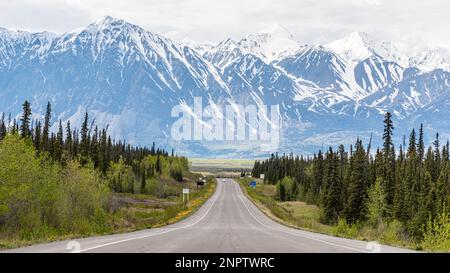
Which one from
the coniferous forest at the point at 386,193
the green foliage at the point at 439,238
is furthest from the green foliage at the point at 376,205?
the green foliage at the point at 439,238

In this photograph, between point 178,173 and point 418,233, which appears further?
point 178,173

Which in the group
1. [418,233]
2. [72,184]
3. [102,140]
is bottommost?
[418,233]

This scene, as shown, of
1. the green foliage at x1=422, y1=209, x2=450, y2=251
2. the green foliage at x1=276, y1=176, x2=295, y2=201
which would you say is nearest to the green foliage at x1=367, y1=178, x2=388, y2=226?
the green foliage at x1=422, y1=209, x2=450, y2=251

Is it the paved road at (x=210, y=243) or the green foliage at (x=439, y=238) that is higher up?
the paved road at (x=210, y=243)

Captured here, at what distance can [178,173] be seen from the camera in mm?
197750

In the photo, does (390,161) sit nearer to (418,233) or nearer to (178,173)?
(418,233)

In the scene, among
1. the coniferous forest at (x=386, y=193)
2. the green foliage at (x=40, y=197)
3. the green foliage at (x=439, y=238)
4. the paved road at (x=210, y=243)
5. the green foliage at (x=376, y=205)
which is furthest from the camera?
the green foliage at (x=376, y=205)

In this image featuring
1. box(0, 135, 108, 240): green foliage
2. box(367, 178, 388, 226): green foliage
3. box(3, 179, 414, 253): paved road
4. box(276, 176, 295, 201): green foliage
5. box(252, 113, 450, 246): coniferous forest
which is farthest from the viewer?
box(276, 176, 295, 201): green foliage

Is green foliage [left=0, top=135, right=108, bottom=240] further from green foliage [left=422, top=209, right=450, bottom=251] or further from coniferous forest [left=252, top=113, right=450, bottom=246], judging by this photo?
coniferous forest [left=252, top=113, right=450, bottom=246]

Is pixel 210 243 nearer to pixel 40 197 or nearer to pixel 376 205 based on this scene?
pixel 40 197

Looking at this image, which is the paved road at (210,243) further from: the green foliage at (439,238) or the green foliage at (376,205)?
the green foliage at (376,205)

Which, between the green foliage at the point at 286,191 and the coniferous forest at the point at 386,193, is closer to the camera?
the coniferous forest at the point at 386,193
